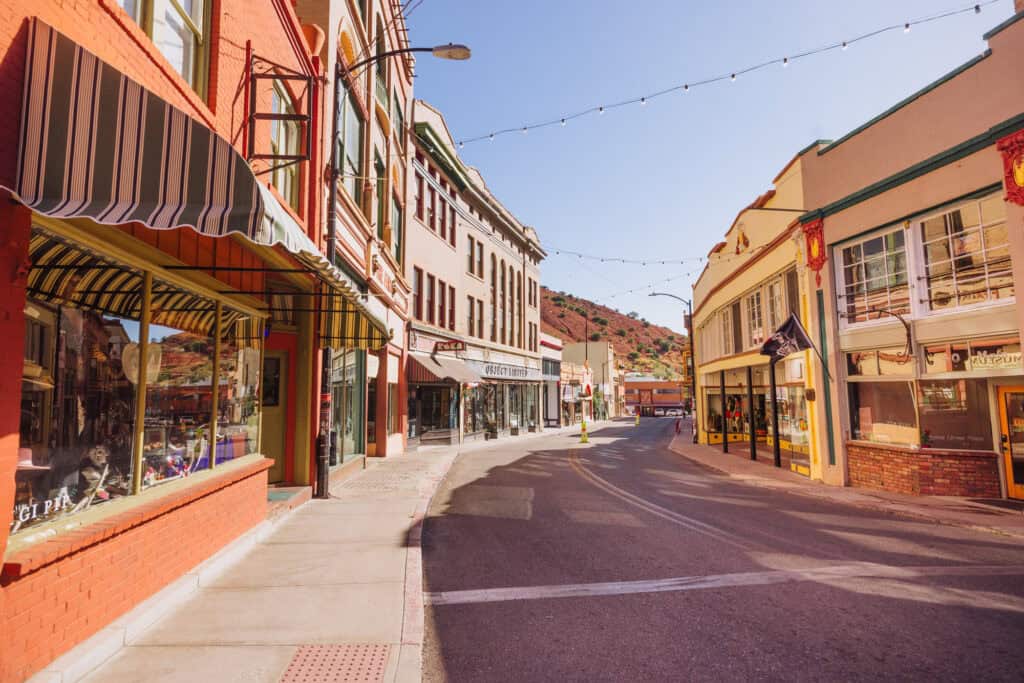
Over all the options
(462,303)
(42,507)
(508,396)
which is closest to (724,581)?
(42,507)

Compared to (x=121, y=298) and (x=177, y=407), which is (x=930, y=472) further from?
(x=121, y=298)

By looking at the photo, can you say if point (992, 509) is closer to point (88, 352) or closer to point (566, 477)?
point (566, 477)

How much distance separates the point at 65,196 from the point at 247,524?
5.40 metres

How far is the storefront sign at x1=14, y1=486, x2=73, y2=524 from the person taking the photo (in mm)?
4176

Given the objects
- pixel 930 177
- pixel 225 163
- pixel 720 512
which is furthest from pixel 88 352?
pixel 930 177

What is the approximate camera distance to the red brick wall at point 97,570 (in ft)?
12.7

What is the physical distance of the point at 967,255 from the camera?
11.7 meters

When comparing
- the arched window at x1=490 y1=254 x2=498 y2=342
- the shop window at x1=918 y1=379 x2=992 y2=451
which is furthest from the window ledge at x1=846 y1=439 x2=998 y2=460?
the arched window at x1=490 y1=254 x2=498 y2=342

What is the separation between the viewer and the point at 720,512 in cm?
1071

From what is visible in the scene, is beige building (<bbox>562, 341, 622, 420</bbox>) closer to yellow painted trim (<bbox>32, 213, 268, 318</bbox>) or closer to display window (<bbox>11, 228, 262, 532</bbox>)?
display window (<bbox>11, 228, 262, 532</bbox>)

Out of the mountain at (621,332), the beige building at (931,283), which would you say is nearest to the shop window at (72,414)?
the beige building at (931,283)

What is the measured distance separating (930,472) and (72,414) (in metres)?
14.2

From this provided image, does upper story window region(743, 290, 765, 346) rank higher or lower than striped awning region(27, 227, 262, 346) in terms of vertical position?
higher

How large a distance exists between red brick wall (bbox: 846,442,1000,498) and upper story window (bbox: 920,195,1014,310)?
3034 millimetres
